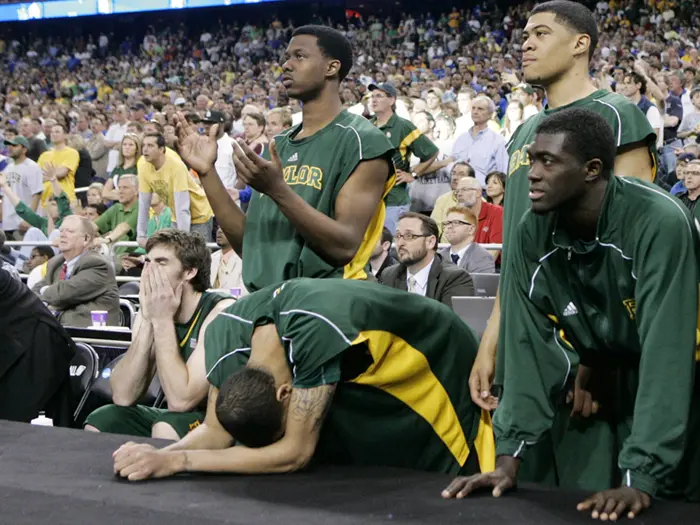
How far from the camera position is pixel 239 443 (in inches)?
120

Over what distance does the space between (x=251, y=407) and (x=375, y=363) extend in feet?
1.38

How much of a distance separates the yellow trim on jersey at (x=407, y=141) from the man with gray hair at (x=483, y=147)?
93 cm

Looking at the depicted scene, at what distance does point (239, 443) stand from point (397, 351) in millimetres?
540

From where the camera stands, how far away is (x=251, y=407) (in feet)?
9.50

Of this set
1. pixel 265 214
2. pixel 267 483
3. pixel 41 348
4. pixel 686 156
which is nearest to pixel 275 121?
pixel 686 156

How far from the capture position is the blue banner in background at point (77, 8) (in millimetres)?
26422

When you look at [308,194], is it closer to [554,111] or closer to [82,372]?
[554,111]

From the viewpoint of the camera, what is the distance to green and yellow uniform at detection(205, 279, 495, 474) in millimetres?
2959

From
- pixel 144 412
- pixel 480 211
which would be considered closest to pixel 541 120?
pixel 144 412

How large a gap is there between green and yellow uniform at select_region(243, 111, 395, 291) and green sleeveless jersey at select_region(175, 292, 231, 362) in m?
0.82

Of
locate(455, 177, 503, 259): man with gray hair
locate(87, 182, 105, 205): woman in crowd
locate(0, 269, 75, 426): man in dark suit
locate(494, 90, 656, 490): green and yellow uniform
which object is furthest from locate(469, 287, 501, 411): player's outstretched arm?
locate(87, 182, 105, 205): woman in crowd

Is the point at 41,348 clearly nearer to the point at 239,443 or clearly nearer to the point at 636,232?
the point at 239,443

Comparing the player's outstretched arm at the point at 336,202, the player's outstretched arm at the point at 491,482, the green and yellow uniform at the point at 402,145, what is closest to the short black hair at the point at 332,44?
the player's outstretched arm at the point at 336,202

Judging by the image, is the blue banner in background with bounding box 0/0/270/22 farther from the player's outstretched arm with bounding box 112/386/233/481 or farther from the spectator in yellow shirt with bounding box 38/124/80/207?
the player's outstretched arm with bounding box 112/386/233/481
